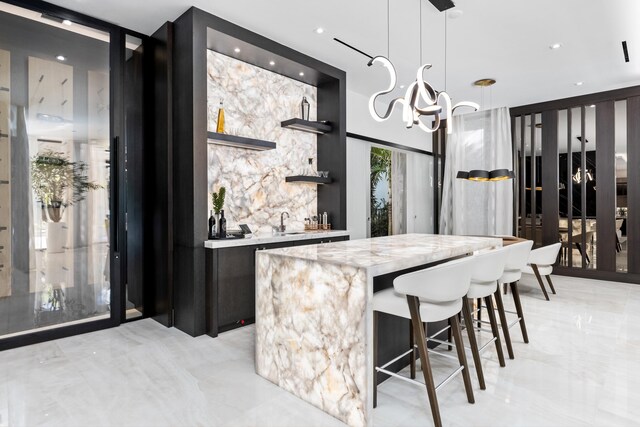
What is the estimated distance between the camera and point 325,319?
6.86 feet

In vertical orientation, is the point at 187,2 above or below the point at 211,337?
above

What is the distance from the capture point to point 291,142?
15.8 feet

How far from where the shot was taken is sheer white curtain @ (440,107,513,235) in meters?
6.90

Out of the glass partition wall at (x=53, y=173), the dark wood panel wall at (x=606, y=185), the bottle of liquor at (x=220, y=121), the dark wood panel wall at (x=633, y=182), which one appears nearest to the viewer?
the glass partition wall at (x=53, y=173)

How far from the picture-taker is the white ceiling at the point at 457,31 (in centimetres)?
343

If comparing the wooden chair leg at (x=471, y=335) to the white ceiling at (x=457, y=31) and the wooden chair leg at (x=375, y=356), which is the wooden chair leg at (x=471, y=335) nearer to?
the wooden chair leg at (x=375, y=356)

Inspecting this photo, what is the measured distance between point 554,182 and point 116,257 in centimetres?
685

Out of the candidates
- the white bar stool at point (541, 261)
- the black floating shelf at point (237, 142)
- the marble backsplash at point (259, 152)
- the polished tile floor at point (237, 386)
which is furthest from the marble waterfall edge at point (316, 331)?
the white bar stool at point (541, 261)

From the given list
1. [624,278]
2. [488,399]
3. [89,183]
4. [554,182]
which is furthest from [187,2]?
[624,278]

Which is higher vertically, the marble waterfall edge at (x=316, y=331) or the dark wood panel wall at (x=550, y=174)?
the dark wood panel wall at (x=550, y=174)

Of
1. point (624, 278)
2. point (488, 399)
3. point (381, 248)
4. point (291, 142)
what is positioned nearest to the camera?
point (488, 399)

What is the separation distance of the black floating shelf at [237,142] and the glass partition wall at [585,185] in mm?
5030

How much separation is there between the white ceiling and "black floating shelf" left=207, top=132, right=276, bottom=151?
117 cm

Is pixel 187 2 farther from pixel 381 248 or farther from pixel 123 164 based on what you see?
pixel 381 248
